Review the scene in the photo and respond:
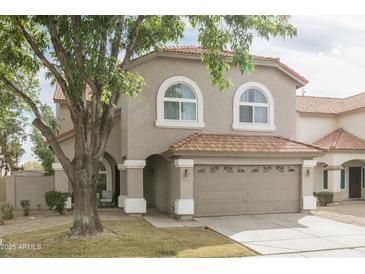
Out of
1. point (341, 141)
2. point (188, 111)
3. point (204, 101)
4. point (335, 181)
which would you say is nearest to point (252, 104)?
point (204, 101)

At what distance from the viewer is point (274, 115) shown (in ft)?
53.5

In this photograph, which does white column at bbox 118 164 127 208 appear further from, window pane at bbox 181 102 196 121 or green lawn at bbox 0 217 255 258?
green lawn at bbox 0 217 255 258

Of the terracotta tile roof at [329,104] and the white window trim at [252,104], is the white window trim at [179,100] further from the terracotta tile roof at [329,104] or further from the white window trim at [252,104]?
the terracotta tile roof at [329,104]

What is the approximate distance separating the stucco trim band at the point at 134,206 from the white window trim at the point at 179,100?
10.3ft

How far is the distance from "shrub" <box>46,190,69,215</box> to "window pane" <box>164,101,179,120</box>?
5609 millimetres

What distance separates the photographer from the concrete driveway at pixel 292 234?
9.30 metres

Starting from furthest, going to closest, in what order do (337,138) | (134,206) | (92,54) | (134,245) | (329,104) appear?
(329,104)
(337,138)
(134,206)
(134,245)
(92,54)

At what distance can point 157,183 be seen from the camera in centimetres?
1756

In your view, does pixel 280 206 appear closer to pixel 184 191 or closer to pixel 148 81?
pixel 184 191

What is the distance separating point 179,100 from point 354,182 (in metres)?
13.4

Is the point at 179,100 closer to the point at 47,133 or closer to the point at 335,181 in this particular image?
the point at 47,133

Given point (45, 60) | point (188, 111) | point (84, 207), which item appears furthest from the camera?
point (188, 111)

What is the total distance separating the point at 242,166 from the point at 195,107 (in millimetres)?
3062
